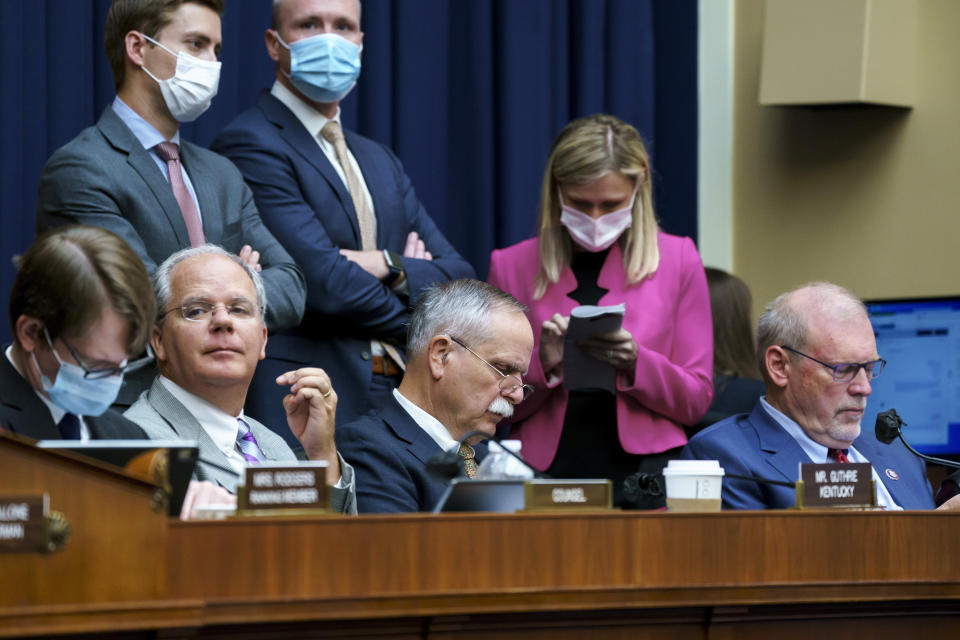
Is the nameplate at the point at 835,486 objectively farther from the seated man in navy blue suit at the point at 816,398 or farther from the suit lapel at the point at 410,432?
the suit lapel at the point at 410,432

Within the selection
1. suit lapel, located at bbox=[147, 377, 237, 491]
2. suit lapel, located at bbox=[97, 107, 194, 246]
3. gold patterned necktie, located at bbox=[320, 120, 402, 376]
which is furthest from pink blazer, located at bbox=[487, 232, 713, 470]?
suit lapel, located at bbox=[147, 377, 237, 491]

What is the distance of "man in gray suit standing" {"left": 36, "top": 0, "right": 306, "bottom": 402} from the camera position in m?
3.09

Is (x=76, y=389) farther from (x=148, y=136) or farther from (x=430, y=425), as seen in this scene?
(x=148, y=136)

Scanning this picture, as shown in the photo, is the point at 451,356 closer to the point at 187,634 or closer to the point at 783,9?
the point at 187,634

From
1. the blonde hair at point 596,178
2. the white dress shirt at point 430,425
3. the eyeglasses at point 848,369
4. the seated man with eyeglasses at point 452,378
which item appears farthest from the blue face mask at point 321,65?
the eyeglasses at point 848,369

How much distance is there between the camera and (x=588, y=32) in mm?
5113

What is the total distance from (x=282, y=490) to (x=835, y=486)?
96cm

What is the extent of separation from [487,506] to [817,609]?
0.56 metres

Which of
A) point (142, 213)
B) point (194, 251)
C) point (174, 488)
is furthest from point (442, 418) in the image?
point (174, 488)

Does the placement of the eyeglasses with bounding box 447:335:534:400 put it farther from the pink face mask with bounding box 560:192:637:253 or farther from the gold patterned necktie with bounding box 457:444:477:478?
the pink face mask with bounding box 560:192:637:253

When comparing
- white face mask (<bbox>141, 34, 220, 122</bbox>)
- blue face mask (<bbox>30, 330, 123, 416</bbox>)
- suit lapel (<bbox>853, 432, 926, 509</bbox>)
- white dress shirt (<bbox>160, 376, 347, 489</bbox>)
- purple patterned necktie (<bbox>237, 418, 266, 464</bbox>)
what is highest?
white face mask (<bbox>141, 34, 220, 122</bbox>)

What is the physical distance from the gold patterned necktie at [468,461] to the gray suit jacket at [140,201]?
532mm

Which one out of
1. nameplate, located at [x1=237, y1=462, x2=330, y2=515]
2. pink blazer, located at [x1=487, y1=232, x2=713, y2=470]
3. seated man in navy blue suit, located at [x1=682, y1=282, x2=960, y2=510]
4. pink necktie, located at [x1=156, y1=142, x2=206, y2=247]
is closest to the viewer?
nameplate, located at [x1=237, y1=462, x2=330, y2=515]

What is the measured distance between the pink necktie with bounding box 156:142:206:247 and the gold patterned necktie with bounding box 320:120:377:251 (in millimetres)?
513
